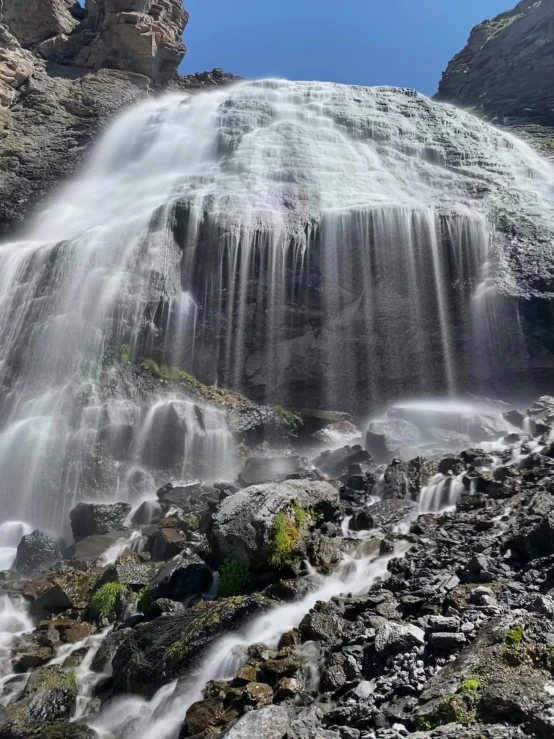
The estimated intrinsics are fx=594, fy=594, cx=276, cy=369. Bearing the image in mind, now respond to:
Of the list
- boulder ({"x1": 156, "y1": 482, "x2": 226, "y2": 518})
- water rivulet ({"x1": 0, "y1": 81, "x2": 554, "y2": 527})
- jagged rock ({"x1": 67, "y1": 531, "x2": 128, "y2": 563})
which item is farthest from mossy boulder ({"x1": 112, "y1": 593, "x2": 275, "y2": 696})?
water rivulet ({"x1": 0, "y1": 81, "x2": 554, "y2": 527})

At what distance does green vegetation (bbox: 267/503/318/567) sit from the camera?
9.86 meters

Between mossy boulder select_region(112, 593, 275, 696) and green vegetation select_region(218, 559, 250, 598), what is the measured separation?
895 millimetres

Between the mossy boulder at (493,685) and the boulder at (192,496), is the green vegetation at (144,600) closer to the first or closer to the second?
the boulder at (192,496)

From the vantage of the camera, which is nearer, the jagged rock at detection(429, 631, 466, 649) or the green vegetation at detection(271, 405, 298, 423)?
the jagged rock at detection(429, 631, 466, 649)

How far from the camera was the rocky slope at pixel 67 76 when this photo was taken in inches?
1340

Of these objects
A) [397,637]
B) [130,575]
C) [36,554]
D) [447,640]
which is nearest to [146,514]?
[36,554]

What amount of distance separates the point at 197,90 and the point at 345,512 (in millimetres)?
39586

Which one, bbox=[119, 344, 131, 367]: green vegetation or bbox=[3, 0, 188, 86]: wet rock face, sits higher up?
bbox=[3, 0, 188, 86]: wet rock face

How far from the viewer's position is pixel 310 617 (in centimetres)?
782

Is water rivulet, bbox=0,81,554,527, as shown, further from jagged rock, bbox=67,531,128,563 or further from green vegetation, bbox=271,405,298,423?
jagged rock, bbox=67,531,128,563

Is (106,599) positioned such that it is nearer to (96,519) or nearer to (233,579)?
(233,579)

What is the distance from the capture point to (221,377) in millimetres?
23922

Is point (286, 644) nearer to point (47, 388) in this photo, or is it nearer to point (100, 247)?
point (47, 388)

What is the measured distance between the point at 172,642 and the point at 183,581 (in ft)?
6.88
